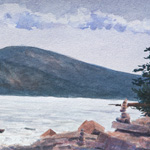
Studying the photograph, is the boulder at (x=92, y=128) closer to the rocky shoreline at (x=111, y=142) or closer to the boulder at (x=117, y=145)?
the rocky shoreline at (x=111, y=142)

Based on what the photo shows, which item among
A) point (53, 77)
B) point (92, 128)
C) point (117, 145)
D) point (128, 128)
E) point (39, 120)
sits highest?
point (53, 77)

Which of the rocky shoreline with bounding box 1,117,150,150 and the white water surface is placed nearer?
the rocky shoreline with bounding box 1,117,150,150

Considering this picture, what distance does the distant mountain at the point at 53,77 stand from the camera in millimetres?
96938

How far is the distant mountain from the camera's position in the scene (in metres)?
96.9

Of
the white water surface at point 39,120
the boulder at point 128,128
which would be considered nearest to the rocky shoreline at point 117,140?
the boulder at point 128,128

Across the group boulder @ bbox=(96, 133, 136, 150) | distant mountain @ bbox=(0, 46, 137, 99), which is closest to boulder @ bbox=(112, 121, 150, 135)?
boulder @ bbox=(96, 133, 136, 150)

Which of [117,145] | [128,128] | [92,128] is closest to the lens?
[117,145]

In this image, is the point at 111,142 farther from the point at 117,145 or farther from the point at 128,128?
the point at 128,128

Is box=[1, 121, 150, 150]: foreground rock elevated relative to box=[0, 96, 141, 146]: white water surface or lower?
elevated

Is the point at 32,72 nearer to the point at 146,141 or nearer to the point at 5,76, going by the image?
the point at 5,76

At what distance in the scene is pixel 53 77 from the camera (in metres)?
118

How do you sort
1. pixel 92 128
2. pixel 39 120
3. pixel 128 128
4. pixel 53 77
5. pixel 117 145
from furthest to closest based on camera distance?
pixel 53 77
pixel 39 120
pixel 92 128
pixel 128 128
pixel 117 145

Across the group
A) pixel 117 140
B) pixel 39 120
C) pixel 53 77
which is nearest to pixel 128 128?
pixel 117 140

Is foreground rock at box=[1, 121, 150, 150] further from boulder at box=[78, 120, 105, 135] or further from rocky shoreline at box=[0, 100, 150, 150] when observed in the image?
boulder at box=[78, 120, 105, 135]
